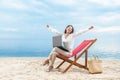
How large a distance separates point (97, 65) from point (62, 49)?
968 millimetres

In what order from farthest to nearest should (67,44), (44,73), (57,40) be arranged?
1. (67,44)
2. (57,40)
3. (44,73)

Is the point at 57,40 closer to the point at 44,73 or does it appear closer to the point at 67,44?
the point at 67,44

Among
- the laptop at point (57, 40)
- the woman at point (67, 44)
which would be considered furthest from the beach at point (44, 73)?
the laptop at point (57, 40)


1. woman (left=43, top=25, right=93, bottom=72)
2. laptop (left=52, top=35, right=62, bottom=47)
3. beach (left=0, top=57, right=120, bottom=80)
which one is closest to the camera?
beach (left=0, top=57, right=120, bottom=80)

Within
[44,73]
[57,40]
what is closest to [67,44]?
[57,40]

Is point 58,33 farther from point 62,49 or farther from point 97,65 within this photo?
point 97,65

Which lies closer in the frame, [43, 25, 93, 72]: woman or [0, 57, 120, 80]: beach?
[0, 57, 120, 80]: beach

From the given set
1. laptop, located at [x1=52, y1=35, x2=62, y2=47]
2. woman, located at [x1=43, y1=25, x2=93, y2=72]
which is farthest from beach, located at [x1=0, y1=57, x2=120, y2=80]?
laptop, located at [x1=52, y1=35, x2=62, y2=47]

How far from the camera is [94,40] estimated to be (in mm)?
7785

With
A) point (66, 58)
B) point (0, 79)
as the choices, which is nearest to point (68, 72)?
point (66, 58)

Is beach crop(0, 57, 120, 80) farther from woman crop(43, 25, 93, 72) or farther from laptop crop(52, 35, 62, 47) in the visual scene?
laptop crop(52, 35, 62, 47)

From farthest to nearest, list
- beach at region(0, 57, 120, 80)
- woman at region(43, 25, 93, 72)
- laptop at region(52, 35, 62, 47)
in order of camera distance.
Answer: woman at region(43, 25, 93, 72), laptop at region(52, 35, 62, 47), beach at region(0, 57, 120, 80)

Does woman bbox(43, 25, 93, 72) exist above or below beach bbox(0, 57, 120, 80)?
above

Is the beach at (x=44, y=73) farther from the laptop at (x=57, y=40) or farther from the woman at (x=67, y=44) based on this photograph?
the laptop at (x=57, y=40)
